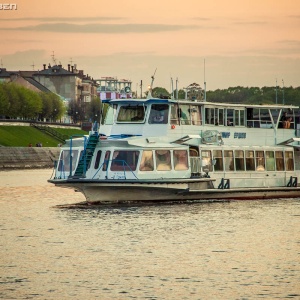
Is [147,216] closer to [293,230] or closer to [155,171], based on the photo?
[155,171]

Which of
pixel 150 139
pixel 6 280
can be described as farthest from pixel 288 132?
pixel 6 280

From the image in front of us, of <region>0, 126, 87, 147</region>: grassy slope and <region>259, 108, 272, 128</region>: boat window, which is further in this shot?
<region>0, 126, 87, 147</region>: grassy slope

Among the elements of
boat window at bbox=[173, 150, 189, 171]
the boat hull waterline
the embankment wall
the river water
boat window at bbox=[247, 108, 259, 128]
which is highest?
boat window at bbox=[247, 108, 259, 128]

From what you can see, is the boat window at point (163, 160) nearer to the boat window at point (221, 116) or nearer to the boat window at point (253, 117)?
the boat window at point (221, 116)

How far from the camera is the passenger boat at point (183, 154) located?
48.1 m

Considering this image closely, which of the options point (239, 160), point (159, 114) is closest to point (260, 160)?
point (239, 160)

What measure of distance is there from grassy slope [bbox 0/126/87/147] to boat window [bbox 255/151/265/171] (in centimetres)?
8635

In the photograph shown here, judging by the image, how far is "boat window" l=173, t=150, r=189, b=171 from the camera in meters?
49.5

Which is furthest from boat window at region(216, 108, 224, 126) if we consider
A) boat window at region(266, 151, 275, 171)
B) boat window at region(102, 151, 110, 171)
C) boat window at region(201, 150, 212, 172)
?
boat window at region(102, 151, 110, 171)

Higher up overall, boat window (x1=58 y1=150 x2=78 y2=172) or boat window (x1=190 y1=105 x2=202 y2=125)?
boat window (x1=190 y1=105 x2=202 y2=125)

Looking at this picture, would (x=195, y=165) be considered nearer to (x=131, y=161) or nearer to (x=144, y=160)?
(x=144, y=160)

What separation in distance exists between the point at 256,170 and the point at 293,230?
11.7m

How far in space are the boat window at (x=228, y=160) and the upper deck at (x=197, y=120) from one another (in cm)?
109

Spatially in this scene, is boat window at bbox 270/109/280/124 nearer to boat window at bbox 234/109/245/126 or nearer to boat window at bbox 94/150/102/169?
boat window at bbox 234/109/245/126
